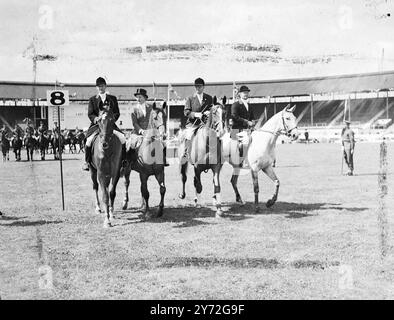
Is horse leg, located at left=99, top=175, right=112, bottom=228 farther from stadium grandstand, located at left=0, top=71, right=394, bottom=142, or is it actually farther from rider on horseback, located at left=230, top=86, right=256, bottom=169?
stadium grandstand, located at left=0, top=71, right=394, bottom=142

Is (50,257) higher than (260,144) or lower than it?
lower

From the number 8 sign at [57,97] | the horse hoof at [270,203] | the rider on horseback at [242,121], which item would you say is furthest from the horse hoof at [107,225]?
the horse hoof at [270,203]

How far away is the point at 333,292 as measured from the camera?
510cm

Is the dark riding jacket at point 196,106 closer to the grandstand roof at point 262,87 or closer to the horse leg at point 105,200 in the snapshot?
the horse leg at point 105,200

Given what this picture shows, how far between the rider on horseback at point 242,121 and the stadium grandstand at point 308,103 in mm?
43109

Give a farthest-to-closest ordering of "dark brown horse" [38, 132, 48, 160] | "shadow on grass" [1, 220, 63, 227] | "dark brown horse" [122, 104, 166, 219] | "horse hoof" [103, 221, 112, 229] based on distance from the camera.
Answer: "dark brown horse" [38, 132, 48, 160] < "dark brown horse" [122, 104, 166, 219] < "shadow on grass" [1, 220, 63, 227] < "horse hoof" [103, 221, 112, 229]

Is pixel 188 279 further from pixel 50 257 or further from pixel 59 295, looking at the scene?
pixel 50 257

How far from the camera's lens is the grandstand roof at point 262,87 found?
6275 cm

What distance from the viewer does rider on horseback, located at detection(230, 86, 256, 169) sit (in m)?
10.9

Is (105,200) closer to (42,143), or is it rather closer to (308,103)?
(42,143)

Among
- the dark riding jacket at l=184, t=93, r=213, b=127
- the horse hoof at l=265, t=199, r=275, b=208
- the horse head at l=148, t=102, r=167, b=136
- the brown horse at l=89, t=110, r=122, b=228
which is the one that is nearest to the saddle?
the horse head at l=148, t=102, r=167, b=136

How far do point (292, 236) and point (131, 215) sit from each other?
4.12 m

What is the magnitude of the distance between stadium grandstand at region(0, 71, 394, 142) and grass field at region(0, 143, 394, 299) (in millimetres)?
44228

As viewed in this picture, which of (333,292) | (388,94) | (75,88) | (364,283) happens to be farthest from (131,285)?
(75,88)
